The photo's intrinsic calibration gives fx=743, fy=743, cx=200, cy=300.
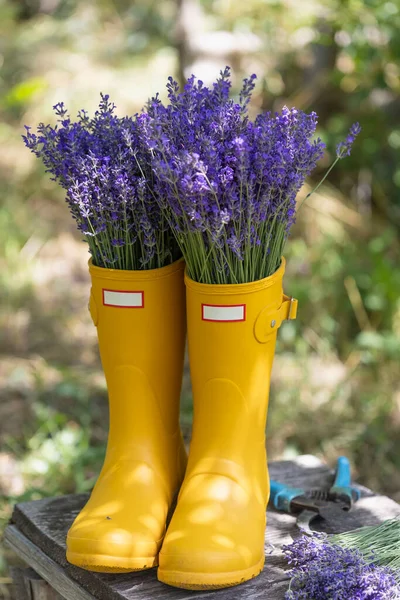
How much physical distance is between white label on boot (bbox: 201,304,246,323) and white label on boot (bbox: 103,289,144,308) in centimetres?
12

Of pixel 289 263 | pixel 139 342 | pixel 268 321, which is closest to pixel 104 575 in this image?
pixel 139 342

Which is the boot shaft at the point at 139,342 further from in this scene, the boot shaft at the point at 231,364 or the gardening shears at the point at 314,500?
the gardening shears at the point at 314,500

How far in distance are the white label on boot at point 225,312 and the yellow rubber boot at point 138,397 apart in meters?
0.11

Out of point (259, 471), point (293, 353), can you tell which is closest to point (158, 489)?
point (259, 471)

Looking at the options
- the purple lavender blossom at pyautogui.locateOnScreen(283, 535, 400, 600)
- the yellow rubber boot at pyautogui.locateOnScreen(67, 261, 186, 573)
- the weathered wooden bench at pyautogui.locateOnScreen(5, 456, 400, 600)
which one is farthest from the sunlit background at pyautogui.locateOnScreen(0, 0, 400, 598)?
the purple lavender blossom at pyautogui.locateOnScreen(283, 535, 400, 600)

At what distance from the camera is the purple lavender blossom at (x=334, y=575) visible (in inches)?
42.2

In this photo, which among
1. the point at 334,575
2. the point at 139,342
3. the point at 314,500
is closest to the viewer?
the point at 334,575

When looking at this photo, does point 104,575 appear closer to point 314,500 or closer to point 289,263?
point 314,500

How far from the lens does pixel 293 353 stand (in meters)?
3.00

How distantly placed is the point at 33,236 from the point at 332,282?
1.47 m

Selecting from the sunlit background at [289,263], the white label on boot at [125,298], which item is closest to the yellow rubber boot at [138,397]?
the white label on boot at [125,298]

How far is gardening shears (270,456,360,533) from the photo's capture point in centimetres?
144

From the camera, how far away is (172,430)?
142 cm

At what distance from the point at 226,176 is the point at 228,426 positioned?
0.44 meters
